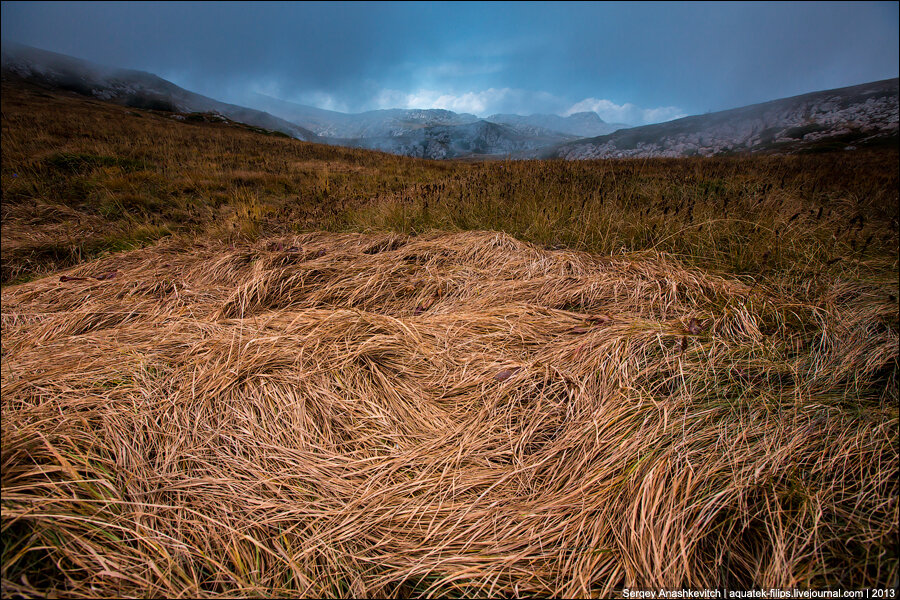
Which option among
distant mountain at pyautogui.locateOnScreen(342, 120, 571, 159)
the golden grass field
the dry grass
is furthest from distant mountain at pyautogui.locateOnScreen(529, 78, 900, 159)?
distant mountain at pyautogui.locateOnScreen(342, 120, 571, 159)

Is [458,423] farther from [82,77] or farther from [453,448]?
[82,77]

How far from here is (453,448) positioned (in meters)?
1.24

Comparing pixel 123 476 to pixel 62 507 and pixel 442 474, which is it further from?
pixel 442 474

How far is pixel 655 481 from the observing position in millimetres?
1006

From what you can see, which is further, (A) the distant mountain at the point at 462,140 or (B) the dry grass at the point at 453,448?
(A) the distant mountain at the point at 462,140

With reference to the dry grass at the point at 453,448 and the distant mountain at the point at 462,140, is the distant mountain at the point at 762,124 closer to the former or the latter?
the dry grass at the point at 453,448

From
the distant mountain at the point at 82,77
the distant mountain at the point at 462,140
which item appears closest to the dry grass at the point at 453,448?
the distant mountain at the point at 82,77

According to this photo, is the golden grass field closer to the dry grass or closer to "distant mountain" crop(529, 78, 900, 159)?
the dry grass

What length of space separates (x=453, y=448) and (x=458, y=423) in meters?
0.13

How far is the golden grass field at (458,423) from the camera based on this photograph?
87cm

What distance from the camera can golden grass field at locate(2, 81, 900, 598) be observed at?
0.87 meters

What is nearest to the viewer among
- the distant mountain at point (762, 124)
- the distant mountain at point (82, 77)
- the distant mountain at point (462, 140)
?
the distant mountain at point (762, 124)

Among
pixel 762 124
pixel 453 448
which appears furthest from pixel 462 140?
pixel 453 448

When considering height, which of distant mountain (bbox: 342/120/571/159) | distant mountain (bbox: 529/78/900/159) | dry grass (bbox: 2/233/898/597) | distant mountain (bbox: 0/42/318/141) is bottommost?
dry grass (bbox: 2/233/898/597)
